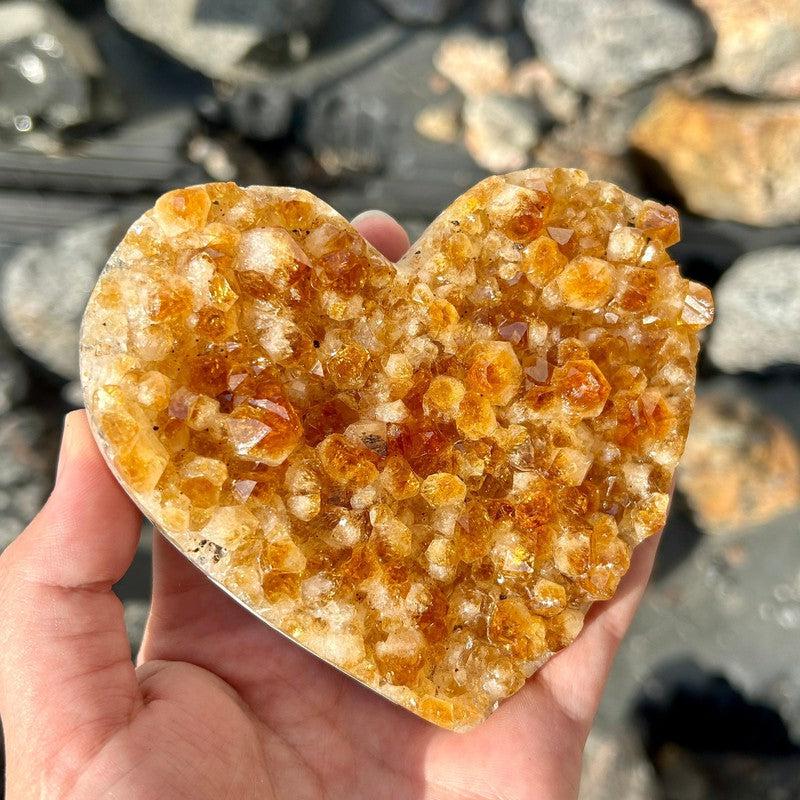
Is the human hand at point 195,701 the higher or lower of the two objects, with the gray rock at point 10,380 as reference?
higher

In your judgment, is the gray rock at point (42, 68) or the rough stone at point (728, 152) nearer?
the rough stone at point (728, 152)

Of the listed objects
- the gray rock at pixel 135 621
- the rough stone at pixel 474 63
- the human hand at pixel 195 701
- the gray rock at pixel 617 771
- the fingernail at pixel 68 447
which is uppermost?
the fingernail at pixel 68 447

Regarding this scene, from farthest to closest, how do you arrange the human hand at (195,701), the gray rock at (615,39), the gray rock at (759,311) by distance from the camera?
1. the gray rock at (615,39)
2. the gray rock at (759,311)
3. the human hand at (195,701)

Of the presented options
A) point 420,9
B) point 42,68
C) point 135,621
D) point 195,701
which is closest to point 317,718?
point 195,701

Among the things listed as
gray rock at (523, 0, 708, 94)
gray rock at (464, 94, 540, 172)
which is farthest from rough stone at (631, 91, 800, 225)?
gray rock at (464, 94, 540, 172)

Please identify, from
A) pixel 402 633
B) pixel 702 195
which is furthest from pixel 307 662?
pixel 702 195

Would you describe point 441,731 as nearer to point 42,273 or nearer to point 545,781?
point 545,781

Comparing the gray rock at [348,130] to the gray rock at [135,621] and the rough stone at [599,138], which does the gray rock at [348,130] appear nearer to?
the rough stone at [599,138]

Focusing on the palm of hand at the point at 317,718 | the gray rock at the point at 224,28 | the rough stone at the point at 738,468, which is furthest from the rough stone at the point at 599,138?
the palm of hand at the point at 317,718
